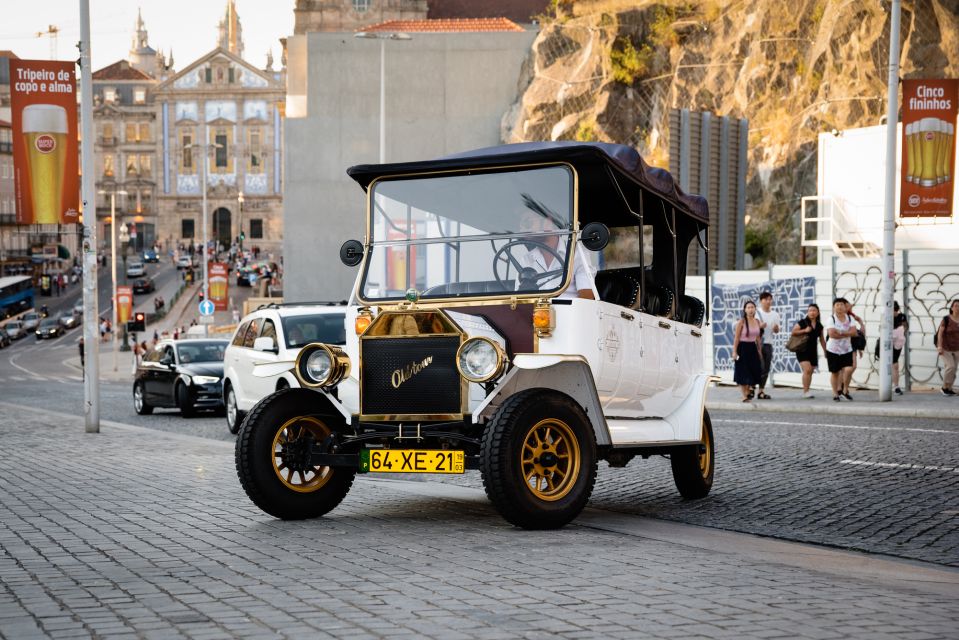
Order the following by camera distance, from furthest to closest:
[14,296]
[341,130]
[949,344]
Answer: [14,296] → [341,130] → [949,344]

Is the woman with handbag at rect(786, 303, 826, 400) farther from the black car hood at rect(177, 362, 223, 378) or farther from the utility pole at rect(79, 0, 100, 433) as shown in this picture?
the utility pole at rect(79, 0, 100, 433)

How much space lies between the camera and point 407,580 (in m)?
7.24

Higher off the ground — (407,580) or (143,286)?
(143,286)

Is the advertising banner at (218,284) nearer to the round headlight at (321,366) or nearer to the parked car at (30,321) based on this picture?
the parked car at (30,321)

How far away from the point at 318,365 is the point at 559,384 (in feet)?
5.32

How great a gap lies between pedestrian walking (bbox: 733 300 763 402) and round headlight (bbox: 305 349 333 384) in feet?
50.4

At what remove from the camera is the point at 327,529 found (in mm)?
9375

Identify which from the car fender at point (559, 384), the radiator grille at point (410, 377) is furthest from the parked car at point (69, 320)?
the car fender at point (559, 384)

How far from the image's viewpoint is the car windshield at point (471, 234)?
9836 mm

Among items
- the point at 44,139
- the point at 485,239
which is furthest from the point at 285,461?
the point at 44,139

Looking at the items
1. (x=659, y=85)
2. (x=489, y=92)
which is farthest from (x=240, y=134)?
(x=659, y=85)

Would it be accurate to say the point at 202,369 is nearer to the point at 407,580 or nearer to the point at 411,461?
the point at 411,461

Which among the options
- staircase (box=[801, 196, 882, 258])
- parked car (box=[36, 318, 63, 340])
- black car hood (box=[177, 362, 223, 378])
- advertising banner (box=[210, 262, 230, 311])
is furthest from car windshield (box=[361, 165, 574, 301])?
parked car (box=[36, 318, 63, 340])

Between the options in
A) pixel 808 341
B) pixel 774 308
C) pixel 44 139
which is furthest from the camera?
pixel 774 308
